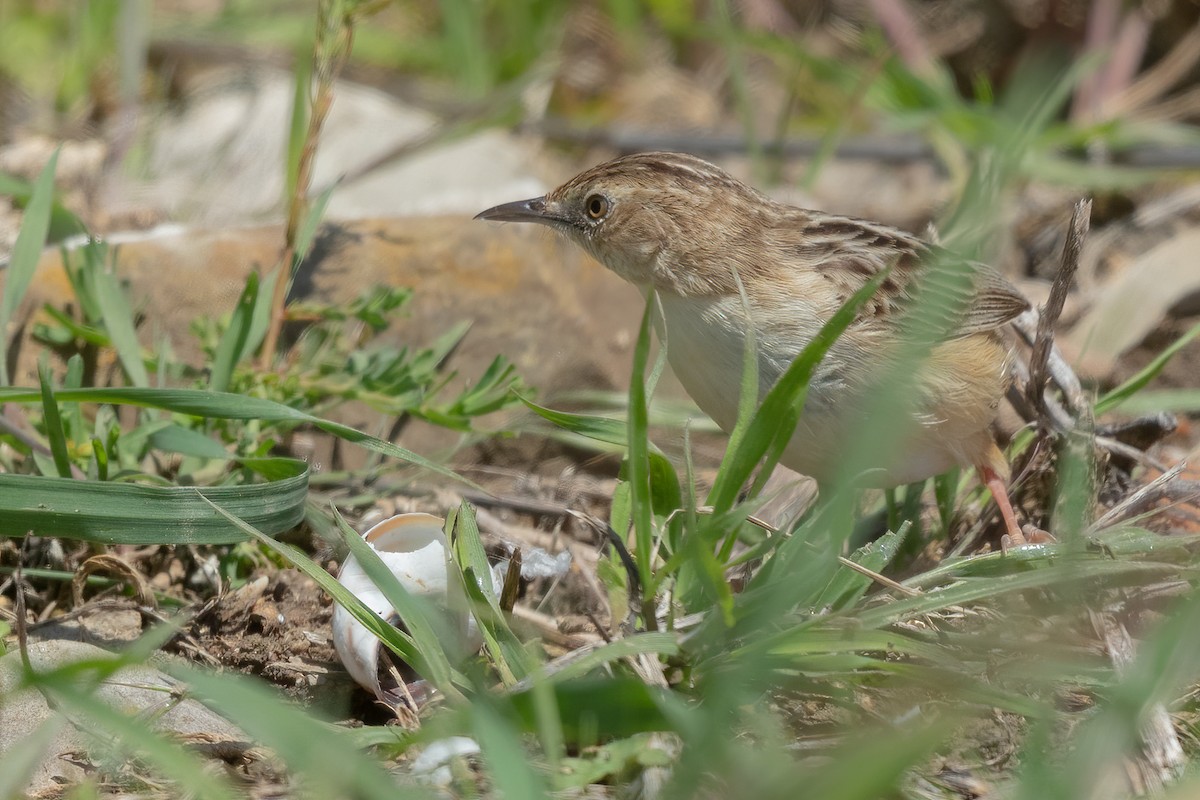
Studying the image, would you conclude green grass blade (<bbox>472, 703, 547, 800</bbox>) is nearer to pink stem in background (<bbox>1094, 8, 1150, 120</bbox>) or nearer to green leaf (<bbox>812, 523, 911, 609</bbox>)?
green leaf (<bbox>812, 523, 911, 609</bbox>)

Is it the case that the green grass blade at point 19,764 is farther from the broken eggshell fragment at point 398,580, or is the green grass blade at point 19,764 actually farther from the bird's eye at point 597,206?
the bird's eye at point 597,206

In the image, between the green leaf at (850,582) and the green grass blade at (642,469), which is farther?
the green leaf at (850,582)

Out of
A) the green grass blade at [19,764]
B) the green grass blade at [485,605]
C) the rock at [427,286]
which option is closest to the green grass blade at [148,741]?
the green grass blade at [19,764]

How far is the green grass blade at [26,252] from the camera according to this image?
13.4 feet

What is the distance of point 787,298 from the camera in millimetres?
4020

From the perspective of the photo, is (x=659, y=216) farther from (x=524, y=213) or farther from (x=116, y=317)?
(x=116, y=317)

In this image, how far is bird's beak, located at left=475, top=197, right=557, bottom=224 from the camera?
4.56m

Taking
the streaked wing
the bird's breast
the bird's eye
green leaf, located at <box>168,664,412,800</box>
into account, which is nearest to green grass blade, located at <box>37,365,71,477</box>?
green leaf, located at <box>168,664,412,800</box>

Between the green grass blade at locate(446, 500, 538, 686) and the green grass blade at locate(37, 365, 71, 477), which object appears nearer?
the green grass blade at locate(446, 500, 538, 686)

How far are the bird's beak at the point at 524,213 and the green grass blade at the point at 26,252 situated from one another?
56.7 inches

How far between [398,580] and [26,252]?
1.91 meters

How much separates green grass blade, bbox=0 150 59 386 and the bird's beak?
4.72 ft

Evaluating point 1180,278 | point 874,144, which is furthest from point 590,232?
point 874,144

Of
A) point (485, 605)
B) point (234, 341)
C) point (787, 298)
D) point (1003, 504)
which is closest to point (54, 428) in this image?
point (234, 341)
